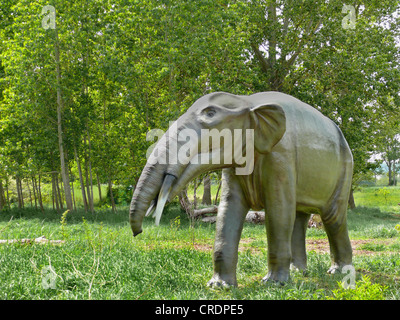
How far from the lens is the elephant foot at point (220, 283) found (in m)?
3.77

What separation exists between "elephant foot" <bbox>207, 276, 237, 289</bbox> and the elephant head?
3.17ft

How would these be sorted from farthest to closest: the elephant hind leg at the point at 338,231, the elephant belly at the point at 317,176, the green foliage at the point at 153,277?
the elephant hind leg at the point at 338,231
the elephant belly at the point at 317,176
the green foliage at the point at 153,277

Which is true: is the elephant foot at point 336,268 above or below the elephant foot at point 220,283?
below

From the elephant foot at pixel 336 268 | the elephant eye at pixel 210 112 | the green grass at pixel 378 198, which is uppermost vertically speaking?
the elephant eye at pixel 210 112

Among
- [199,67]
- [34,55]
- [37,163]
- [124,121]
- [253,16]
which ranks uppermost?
[253,16]

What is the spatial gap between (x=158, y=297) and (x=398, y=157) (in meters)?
38.9

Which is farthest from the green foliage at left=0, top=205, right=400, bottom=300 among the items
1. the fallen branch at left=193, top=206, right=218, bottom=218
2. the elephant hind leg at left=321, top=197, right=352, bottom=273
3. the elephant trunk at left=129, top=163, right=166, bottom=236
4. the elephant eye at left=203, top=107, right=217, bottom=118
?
the fallen branch at left=193, top=206, right=218, bottom=218

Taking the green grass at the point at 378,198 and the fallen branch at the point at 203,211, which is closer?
the fallen branch at the point at 203,211

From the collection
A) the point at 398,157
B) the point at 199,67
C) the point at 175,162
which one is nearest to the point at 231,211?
the point at 175,162

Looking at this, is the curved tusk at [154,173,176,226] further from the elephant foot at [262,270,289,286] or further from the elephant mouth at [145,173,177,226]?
the elephant foot at [262,270,289,286]

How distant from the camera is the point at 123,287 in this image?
3723 millimetres

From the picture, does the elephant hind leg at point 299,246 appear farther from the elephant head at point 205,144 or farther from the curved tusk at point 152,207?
the curved tusk at point 152,207

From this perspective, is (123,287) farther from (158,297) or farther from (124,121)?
(124,121)

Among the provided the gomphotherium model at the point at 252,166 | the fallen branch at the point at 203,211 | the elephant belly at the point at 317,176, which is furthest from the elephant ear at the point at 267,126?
the fallen branch at the point at 203,211
